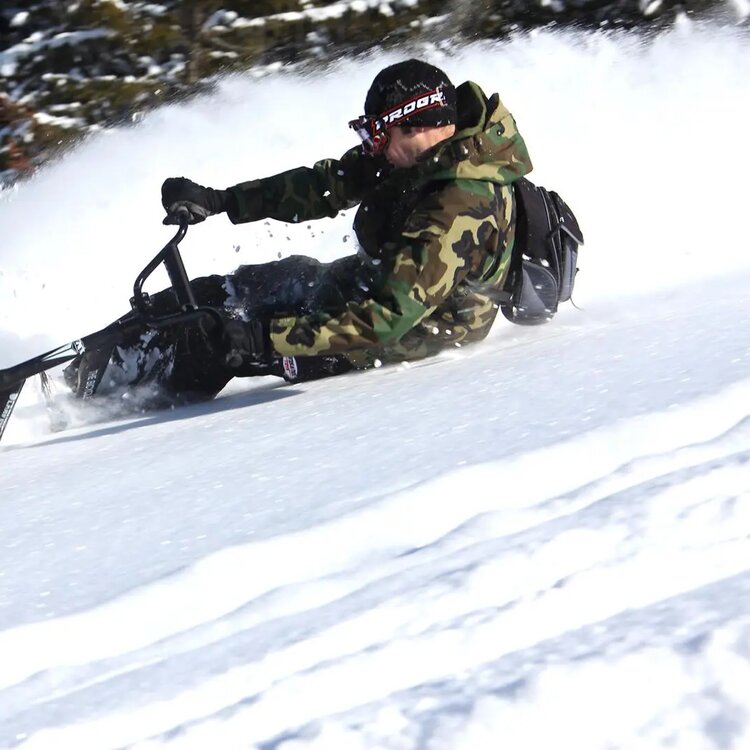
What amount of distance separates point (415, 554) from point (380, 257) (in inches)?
68.4

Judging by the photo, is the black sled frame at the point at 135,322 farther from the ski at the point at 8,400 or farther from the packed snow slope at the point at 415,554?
the packed snow slope at the point at 415,554

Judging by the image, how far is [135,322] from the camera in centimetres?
328

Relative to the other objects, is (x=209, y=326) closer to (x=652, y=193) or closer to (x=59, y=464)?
(x=59, y=464)

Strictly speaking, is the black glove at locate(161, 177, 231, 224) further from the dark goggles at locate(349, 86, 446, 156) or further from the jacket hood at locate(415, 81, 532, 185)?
the jacket hood at locate(415, 81, 532, 185)

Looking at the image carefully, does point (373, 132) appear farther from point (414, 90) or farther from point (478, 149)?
point (478, 149)

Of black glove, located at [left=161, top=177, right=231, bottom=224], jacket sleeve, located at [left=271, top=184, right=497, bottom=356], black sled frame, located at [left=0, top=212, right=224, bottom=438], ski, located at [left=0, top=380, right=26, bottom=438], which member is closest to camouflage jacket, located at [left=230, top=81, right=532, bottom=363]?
jacket sleeve, located at [left=271, top=184, right=497, bottom=356]

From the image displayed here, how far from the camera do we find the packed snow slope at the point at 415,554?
4.68 ft

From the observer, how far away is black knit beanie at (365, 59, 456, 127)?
3.29 metres

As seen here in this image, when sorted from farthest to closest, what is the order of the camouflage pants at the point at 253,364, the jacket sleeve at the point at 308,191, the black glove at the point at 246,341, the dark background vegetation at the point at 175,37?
1. the dark background vegetation at the point at 175,37
2. the jacket sleeve at the point at 308,191
3. the camouflage pants at the point at 253,364
4. the black glove at the point at 246,341

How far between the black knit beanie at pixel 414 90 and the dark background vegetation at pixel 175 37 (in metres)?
4.18

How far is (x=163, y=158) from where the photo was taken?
6.77m

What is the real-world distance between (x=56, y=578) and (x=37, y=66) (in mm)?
6072

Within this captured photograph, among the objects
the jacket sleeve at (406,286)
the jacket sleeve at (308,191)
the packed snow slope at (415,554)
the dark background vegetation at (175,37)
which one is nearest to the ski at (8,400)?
the packed snow slope at (415,554)

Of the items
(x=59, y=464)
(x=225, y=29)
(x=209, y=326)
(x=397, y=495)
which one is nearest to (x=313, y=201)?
(x=209, y=326)
